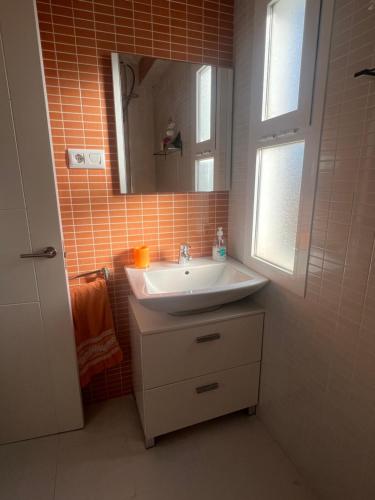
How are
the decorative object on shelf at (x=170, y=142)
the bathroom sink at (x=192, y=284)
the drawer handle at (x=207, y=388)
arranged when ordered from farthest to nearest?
1. the decorative object on shelf at (x=170, y=142)
2. the drawer handle at (x=207, y=388)
3. the bathroom sink at (x=192, y=284)

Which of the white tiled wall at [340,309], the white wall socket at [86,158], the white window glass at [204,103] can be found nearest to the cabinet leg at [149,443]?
the white tiled wall at [340,309]

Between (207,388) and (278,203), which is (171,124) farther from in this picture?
(207,388)

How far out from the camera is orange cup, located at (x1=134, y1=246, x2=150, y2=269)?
151 centimetres

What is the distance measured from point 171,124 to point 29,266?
1009mm

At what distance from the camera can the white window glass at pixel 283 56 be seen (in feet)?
3.72

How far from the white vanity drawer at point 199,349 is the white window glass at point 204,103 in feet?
3.39

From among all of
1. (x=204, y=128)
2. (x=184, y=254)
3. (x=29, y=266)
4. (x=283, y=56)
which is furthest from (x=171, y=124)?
(x=29, y=266)

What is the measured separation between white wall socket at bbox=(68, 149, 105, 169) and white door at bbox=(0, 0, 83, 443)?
0.65 feet

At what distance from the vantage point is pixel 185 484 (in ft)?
4.14

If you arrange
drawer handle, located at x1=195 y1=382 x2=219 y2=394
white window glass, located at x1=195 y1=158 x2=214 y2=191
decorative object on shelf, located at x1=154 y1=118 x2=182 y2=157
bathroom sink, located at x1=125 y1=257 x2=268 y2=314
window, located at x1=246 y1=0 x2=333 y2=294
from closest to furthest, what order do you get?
1. window, located at x1=246 y1=0 x2=333 y2=294
2. bathroom sink, located at x1=125 y1=257 x2=268 y2=314
3. drawer handle, located at x1=195 y1=382 x2=219 y2=394
4. decorative object on shelf, located at x1=154 y1=118 x2=182 y2=157
5. white window glass, located at x1=195 y1=158 x2=214 y2=191

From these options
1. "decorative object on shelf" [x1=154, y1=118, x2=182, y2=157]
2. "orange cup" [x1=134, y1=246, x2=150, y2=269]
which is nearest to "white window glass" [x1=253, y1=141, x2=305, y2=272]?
"decorative object on shelf" [x1=154, y1=118, x2=182, y2=157]

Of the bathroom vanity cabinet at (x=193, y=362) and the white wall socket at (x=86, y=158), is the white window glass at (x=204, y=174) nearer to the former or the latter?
the white wall socket at (x=86, y=158)

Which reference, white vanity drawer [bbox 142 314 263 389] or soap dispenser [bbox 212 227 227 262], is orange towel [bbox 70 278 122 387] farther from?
soap dispenser [bbox 212 227 227 262]

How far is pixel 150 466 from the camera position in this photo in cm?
134
